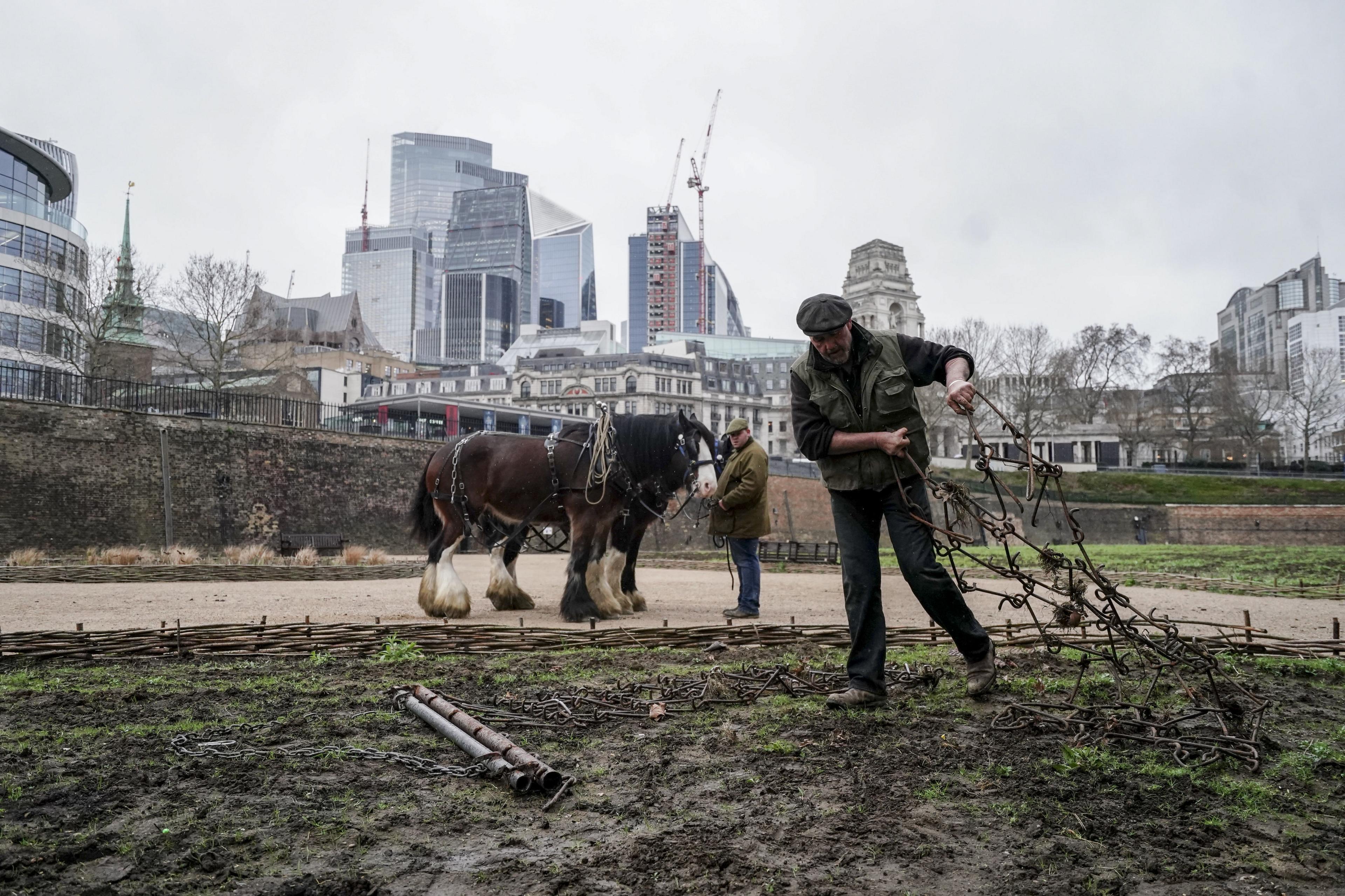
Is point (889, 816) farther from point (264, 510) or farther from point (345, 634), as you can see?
point (264, 510)

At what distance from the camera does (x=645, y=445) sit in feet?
31.7

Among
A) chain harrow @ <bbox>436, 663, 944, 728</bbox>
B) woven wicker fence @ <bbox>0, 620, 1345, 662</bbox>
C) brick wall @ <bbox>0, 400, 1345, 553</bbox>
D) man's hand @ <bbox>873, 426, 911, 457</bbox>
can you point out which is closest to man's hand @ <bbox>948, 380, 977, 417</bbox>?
man's hand @ <bbox>873, 426, 911, 457</bbox>

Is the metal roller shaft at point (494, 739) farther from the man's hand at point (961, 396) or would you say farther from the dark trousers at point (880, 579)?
the man's hand at point (961, 396)

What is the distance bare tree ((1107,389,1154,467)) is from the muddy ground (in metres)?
78.1

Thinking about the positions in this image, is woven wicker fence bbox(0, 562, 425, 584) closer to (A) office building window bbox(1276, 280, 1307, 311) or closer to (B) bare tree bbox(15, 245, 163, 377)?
(B) bare tree bbox(15, 245, 163, 377)

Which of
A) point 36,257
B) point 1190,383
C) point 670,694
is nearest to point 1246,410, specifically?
point 1190,383

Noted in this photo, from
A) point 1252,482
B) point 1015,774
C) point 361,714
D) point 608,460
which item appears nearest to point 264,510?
point 608,460

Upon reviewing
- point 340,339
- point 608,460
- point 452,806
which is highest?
point 340,339

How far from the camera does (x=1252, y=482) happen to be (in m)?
56.9

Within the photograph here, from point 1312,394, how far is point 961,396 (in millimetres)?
82446

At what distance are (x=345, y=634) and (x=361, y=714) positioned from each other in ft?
8.10

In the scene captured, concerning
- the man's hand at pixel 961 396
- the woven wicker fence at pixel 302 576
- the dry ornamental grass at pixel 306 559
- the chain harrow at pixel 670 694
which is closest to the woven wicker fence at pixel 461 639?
the chain harrow at pixel 670 694

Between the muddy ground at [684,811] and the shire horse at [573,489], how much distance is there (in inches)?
192

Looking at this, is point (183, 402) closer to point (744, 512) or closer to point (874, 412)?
point (744, 512)
